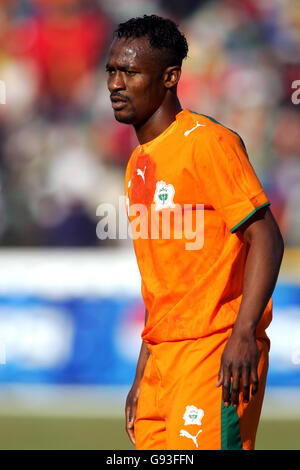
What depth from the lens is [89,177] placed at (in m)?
8.03

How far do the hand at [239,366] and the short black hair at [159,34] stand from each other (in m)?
1.13

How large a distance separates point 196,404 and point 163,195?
2.53 ft

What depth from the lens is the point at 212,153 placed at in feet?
9.26

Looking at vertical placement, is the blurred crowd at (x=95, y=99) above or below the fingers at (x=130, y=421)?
above

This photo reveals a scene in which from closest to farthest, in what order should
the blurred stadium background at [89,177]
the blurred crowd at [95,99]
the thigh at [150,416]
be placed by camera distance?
1. the thigh at [150,416]
2. the blurred stadium background at [89,177]
3. the blurred crowd at [95,99]

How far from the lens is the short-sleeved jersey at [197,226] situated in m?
2.81

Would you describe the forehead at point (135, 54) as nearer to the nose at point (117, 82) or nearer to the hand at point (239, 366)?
the nose at point (117, 82)

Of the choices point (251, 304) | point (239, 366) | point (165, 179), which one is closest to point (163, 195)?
point (165, 179)

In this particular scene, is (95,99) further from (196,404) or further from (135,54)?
(196,404)

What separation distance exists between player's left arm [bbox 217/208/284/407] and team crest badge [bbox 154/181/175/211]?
30cm

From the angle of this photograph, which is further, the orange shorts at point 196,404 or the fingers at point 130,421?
the fingers at point 130,421

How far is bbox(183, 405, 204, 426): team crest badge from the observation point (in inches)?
111

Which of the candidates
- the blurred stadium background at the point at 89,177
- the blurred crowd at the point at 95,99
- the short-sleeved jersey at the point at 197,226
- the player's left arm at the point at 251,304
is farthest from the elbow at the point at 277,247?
the blurred crowd at the point at 95,99
